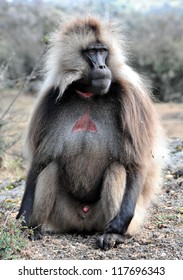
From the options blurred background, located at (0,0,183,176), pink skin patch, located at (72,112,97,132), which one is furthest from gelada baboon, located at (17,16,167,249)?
blurred background, located at (0,0,183,176)

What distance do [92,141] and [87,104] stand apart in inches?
12.9

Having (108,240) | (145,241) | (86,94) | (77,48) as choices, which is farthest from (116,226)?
(77,48)

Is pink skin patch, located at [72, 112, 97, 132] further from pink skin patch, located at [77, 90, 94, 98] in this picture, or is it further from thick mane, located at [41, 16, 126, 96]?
thick mane, located at [41, 16, 126, 96]

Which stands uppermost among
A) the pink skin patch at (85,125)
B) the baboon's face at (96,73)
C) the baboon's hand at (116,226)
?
the baboon's face at (96,73)

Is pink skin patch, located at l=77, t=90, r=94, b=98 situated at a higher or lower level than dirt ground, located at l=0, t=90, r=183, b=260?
higher

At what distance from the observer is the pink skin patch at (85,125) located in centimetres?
520

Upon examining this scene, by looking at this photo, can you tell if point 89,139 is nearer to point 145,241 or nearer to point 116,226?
point 116,226

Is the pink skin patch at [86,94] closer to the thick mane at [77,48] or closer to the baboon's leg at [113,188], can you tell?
the thick mane at [77,48]

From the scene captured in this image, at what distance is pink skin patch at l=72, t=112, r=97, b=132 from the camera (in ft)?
17.1

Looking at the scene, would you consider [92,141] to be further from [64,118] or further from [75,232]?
[75,232]


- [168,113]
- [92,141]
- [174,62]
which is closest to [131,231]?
[92,141]

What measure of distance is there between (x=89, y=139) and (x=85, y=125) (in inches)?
4.9

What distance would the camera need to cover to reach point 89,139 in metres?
5.18

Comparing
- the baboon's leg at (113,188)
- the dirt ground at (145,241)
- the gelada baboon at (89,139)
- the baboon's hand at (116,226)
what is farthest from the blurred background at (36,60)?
the baboon's hand at (116,226)
